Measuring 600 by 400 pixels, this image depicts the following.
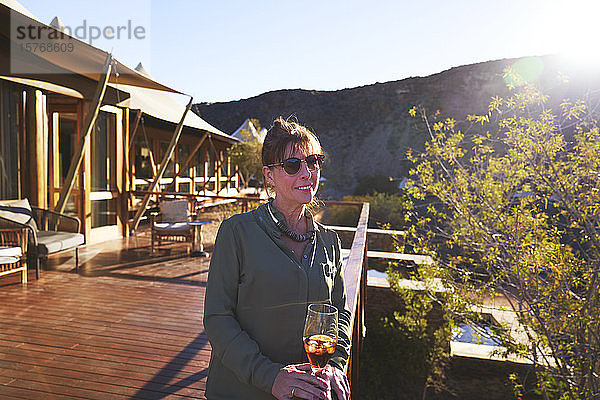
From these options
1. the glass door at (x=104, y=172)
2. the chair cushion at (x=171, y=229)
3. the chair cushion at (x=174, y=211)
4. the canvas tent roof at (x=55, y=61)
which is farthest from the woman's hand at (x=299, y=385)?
the glass door at (x=104, y=172)

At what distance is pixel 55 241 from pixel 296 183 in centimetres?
475

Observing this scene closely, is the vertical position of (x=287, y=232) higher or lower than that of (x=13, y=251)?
higher

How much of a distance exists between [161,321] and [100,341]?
0.59m

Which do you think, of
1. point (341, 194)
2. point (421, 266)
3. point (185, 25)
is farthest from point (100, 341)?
point (341, 194)

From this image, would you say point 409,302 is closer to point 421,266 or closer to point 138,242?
point 421,266

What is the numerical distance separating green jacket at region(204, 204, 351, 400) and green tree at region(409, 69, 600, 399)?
4284mm

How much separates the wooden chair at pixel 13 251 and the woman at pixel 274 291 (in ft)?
13.4

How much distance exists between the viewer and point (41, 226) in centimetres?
595

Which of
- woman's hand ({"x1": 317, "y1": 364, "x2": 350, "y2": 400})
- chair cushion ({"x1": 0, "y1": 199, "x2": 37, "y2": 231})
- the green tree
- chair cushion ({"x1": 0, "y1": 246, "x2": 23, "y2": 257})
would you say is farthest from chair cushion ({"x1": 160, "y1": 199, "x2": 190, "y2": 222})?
woman's hand ({"x1": 317, "y1": 364, "x2": 350, "y2": 400})

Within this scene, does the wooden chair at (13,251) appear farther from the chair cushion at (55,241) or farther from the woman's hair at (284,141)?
the woman's hair at (284,141)

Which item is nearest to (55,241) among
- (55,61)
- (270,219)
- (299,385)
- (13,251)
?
(13,251)

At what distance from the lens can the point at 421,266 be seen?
21.2ft

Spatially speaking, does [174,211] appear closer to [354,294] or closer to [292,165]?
[354,294]

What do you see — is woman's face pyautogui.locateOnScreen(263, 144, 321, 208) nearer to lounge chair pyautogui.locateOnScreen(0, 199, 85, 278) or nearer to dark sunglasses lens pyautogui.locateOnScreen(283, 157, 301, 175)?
dark sunglasses lens pyautogui.locateOnScreen(283, 157, 301, 175)
